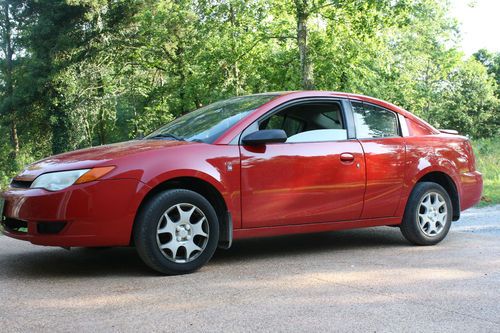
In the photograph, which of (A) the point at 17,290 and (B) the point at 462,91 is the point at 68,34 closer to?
(A) the point at 17,290

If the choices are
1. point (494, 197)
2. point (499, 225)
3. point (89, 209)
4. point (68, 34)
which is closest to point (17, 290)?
point (89, 209)

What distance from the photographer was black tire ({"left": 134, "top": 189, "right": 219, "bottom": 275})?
482 cm

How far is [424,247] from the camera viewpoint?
6.47m

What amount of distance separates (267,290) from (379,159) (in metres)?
2.25

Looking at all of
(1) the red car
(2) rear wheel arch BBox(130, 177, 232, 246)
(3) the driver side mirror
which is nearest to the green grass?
(1) the red car

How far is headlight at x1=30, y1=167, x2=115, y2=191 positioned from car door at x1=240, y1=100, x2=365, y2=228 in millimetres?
1267

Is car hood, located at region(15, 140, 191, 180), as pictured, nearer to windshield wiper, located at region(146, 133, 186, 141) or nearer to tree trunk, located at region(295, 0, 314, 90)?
windshield wiper, located at region(146, 133, 186, 141)

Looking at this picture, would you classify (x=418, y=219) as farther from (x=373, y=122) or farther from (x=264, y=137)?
(x=264, y=137)

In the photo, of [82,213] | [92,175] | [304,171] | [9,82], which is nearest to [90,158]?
[92,175]

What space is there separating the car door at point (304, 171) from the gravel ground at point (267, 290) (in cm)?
47

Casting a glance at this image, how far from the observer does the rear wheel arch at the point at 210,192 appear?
16.8 ft

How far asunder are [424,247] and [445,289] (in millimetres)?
1972

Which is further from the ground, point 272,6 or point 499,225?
point 272,6

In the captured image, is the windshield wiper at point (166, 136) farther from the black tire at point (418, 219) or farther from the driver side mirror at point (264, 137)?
the black tire at point (418, 219)
